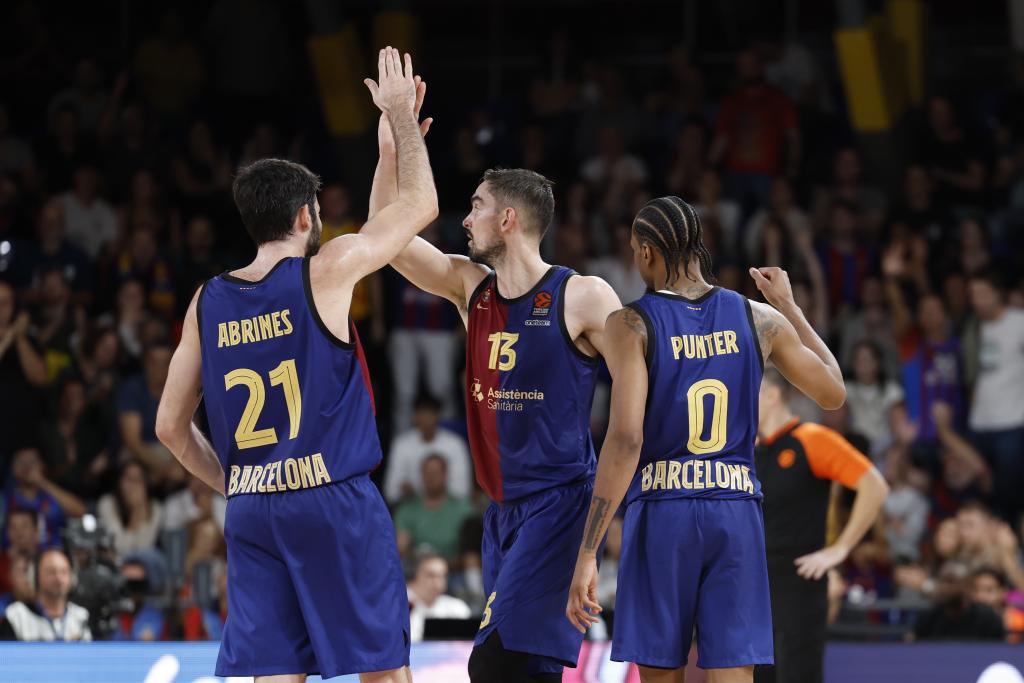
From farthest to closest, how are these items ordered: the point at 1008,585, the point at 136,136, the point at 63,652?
the point at 136,136
the point at 1008,585
the point at 63,652

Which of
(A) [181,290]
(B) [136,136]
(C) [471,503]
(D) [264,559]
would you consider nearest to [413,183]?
(D) [264,559]

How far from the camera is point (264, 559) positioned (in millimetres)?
5555

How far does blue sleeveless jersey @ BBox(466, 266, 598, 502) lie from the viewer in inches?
244

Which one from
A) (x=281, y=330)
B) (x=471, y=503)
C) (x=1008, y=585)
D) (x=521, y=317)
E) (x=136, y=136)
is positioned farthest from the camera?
(x=136, y=136)

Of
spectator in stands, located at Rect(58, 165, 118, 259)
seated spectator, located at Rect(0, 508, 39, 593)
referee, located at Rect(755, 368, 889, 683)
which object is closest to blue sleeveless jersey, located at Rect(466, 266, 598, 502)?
referee, located at Rect(755, 368, 889, 683)

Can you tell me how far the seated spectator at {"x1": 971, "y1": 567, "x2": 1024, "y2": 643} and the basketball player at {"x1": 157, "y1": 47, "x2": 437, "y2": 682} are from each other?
252 inches

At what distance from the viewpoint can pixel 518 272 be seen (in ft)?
21.1

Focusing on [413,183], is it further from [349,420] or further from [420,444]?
[420,444]

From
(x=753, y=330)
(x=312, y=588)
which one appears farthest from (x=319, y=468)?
(x=753, y=330)

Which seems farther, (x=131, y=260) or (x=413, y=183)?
(x=131, y=260)

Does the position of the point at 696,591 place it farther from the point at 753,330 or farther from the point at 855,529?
the point at 855,529

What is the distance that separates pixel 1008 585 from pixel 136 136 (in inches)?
395

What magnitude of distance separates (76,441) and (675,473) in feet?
28.6

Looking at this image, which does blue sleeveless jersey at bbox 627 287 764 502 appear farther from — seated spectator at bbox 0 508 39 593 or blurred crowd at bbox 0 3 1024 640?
seated spectator at bbox 0 508 39 593
